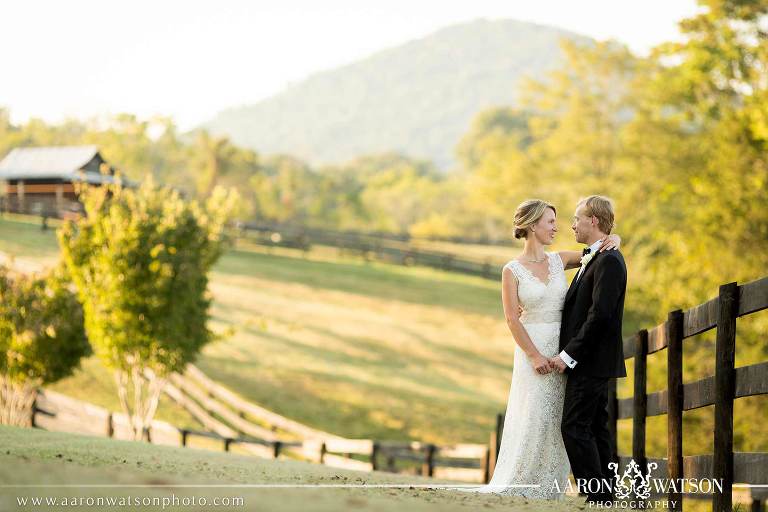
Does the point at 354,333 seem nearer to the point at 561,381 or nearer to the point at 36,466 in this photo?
the point at 561,381

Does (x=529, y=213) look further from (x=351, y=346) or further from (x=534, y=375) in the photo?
(x=351, y=346)

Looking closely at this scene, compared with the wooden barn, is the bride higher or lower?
lower

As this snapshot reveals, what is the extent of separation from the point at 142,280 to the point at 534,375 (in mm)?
18010

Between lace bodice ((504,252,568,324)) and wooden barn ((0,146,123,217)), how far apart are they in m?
63.1

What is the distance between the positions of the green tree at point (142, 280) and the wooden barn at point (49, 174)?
44144 mm

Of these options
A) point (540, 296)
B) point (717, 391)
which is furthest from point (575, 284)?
point (717, 391)

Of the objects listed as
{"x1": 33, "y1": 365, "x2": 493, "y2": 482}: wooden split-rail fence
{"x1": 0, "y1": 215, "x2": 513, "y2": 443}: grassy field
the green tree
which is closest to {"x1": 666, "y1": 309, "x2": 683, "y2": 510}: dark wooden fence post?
{"x1": 33, "y1": 365, "x2": 493, "y2": 482}: wooden split-rail fence

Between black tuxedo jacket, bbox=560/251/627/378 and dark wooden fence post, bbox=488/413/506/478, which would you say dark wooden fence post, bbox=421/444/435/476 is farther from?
black tuxedo jacket, bbox=560/251/627/378

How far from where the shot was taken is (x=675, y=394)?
292 inches

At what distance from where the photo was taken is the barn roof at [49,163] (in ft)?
235

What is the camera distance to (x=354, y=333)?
148ft

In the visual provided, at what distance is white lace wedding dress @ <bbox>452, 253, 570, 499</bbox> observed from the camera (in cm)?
A: 818

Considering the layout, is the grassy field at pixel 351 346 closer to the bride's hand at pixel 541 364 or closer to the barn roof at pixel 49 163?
the barn roof at pixel 49 163

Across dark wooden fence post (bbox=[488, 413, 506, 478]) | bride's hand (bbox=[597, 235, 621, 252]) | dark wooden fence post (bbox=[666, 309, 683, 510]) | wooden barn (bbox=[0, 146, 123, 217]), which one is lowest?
dark wooden fence post (bbox=[488, 413, 506, 478])
